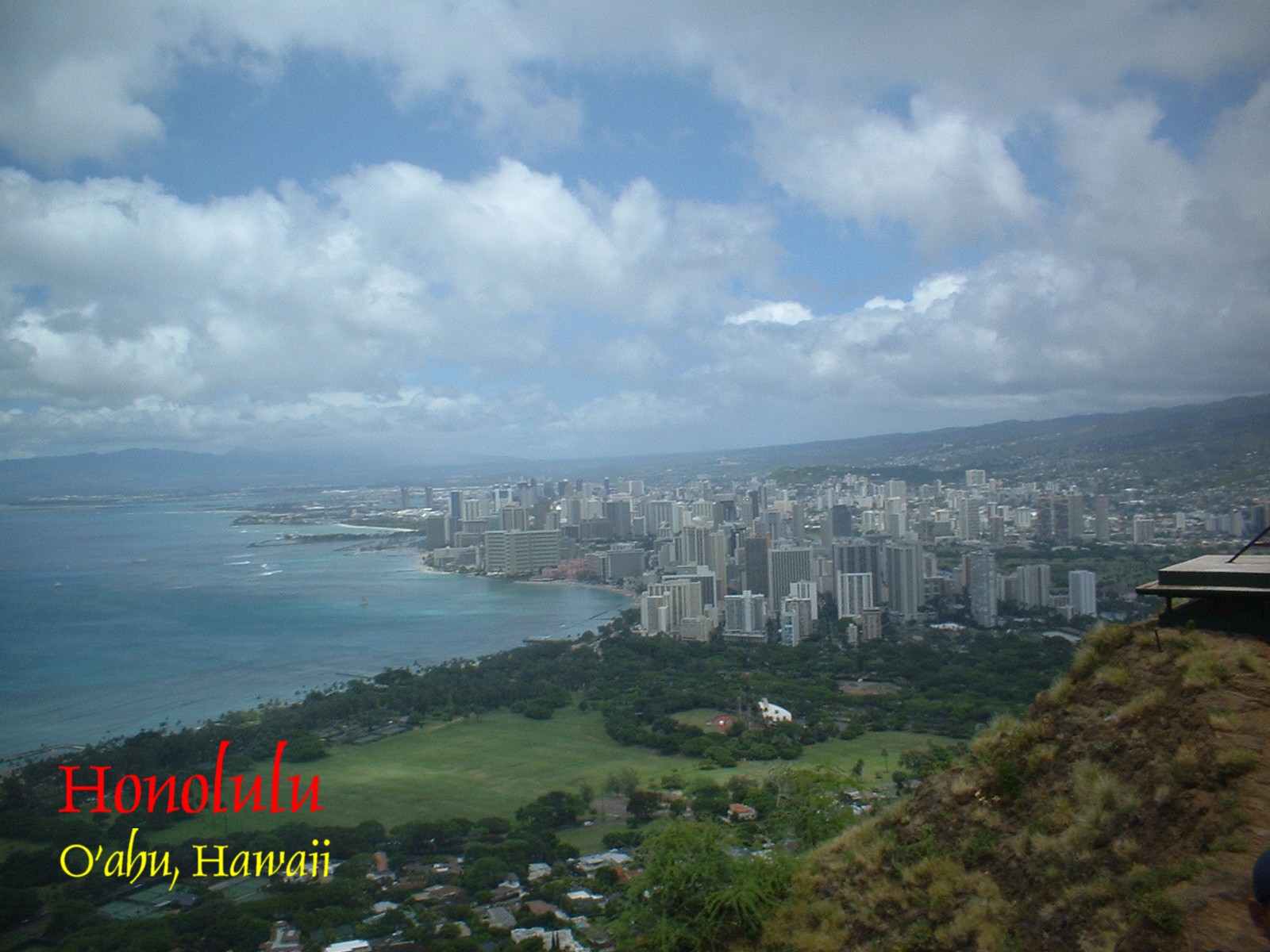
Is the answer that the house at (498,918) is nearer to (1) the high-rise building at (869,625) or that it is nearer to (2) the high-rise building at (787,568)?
(1) the high-rise building at (869,625)

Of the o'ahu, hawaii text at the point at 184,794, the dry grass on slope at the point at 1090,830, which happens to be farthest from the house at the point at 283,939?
the dry grass on slope at the point at 1090,830

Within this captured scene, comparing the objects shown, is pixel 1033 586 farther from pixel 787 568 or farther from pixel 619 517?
pixel 619 517

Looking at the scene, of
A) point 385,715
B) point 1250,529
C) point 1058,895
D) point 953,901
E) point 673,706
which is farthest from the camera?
point 673,706

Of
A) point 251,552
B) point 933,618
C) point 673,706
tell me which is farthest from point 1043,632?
point 251,552

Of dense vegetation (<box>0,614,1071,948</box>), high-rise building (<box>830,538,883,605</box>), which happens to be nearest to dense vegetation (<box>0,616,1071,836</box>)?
dense vegetation (<box>0,614,1071,948</box>)

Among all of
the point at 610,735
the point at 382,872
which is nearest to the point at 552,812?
the point at 382,872

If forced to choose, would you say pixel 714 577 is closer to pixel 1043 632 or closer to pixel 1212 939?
pixel 1043 632
